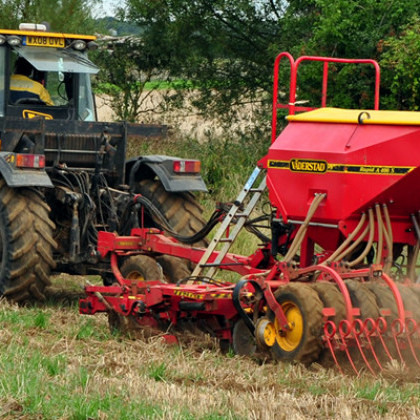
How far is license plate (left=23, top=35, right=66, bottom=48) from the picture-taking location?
32.7 feet

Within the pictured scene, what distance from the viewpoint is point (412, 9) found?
47.3 feet

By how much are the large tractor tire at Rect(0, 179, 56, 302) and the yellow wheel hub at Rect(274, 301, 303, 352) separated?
2.71 m

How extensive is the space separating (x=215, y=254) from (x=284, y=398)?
2.53 metres

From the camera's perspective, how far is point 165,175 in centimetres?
956

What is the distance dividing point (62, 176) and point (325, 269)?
3.42 m

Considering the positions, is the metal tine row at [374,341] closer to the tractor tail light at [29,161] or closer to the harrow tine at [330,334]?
the harrow tine at [330,334]

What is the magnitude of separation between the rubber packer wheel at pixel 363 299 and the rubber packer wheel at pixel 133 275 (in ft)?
5.79

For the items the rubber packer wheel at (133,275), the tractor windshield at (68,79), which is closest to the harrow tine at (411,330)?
the rubber packer wheel at (133,275)

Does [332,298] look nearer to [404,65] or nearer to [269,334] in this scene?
[269,334]

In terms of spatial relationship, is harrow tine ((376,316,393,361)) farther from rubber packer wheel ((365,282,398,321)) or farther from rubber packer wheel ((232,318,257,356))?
Result: rubber packer wheel ((232,318,257,356))

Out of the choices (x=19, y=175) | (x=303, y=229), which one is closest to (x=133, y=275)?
(x=19, y=175)

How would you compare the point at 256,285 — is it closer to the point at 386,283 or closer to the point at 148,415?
the point at 386,283

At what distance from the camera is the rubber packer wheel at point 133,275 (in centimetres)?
785

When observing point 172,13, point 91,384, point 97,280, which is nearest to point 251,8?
point 172,13
